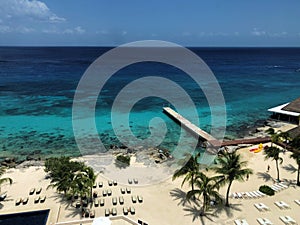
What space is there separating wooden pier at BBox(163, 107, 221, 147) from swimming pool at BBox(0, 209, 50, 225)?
821 inches

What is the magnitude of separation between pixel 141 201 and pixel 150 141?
15216 mm

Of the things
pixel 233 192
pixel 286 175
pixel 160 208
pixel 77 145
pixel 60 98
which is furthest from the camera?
pixel 60 98

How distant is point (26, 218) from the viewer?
65.5 feet

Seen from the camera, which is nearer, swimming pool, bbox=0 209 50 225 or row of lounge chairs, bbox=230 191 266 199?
swimming pool, bbox=0 209 50 225

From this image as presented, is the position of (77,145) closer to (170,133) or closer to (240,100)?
(170,133)

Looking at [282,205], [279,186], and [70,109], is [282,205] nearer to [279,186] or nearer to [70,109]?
[279,186]

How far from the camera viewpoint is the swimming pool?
19.4 meters

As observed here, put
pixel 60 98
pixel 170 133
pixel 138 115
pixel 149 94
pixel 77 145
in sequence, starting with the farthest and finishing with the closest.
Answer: pixel 149 94
pixel 60 98
pixel 138 115
pixel 170 133
pixel 77 145

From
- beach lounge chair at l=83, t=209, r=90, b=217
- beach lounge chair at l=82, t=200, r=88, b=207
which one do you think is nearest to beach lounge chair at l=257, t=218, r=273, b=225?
beach lounge chair at l=83, t=209, r=90, b=217

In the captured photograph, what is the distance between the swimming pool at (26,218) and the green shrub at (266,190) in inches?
658

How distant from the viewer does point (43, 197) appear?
2202 centimetres

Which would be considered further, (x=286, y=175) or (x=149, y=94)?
(x=149, y=94)

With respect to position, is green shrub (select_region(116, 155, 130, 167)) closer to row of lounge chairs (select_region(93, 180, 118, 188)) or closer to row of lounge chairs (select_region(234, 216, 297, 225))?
row of lounge chairs (select_region(93, 180, 118, 188))

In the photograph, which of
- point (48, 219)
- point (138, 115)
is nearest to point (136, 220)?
point (48, 219)
